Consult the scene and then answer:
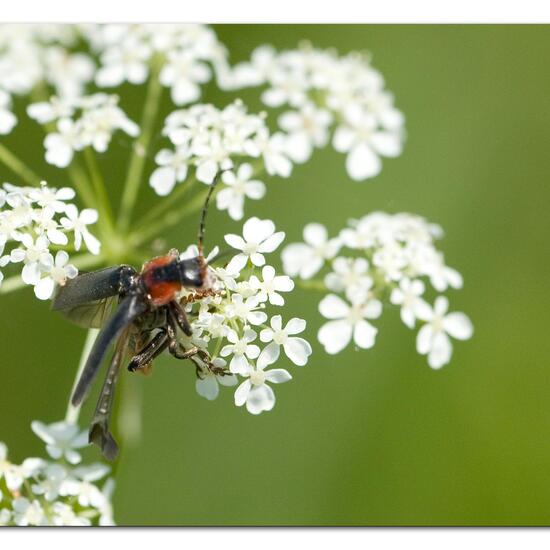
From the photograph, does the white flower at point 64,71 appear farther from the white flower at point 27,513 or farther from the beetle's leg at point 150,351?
the white flower at point 27,513

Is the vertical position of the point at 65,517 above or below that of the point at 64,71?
below

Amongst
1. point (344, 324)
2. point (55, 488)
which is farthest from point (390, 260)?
point (55, 488)

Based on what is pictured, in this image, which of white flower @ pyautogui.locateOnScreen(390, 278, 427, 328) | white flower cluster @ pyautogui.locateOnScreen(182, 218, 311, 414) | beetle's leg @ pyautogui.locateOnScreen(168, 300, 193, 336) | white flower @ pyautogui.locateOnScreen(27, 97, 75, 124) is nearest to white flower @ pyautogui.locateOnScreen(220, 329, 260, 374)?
white flower cluster @ pyautogui.locateOnScreen(182, 218, 311, 414)

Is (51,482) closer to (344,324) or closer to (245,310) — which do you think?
(245,310)

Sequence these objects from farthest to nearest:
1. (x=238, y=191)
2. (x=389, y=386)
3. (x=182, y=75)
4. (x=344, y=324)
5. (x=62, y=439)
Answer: (x=389, y=386) < (x=182, y=75) < (x=238, y=191) < (x=344, y=324) < (x=62, y=439)

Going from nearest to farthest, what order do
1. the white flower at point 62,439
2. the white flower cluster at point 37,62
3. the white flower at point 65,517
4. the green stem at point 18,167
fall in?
the white flower at point 65,517 → the white flower at point 62,439 → the green stem at point 18,167 → the white flower cluster at point 37,62

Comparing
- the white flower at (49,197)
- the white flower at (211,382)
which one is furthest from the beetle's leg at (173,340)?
the white flower at (49,197)

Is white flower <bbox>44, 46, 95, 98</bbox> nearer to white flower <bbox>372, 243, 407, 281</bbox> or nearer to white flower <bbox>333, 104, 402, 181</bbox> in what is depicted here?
white flower <bbox>333, 104, 402, 181</bbox>

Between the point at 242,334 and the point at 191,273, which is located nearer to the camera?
the point at 191,273

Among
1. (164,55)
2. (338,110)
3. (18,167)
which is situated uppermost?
(164,55)
